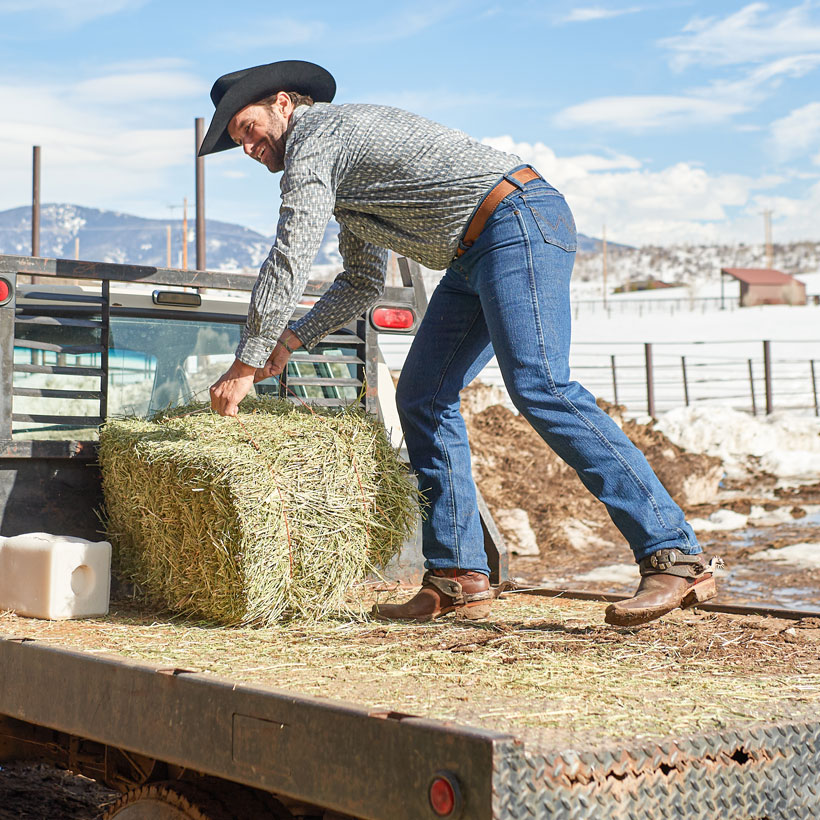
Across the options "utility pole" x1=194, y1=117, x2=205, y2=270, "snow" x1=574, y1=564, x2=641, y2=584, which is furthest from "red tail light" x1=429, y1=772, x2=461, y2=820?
"utility pole" x1=194, y1=117, x2=205, y2=270

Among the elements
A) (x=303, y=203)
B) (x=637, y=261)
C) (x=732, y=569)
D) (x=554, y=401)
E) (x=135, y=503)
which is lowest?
(x=732, y=569)

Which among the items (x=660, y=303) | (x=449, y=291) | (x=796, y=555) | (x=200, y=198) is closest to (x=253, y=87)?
(x=449, y=291)

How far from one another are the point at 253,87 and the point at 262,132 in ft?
0.47

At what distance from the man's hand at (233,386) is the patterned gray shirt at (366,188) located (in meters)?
0.05

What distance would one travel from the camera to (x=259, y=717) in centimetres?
199

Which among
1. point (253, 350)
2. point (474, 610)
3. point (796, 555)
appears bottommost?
point (796, 555)

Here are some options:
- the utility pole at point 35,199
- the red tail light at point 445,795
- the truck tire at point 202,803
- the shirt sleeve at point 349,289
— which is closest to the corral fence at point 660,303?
the utility pole at point 35,199

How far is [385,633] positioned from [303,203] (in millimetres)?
1314

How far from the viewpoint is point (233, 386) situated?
10.5ft

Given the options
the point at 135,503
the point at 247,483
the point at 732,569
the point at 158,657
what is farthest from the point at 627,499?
the point at 732,569

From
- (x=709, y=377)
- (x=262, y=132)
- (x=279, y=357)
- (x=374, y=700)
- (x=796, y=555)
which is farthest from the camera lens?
(x=709, y=377)

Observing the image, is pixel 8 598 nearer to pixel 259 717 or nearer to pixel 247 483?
pixel 247 483

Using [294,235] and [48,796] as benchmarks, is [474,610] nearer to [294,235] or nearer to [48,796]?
[294,235]

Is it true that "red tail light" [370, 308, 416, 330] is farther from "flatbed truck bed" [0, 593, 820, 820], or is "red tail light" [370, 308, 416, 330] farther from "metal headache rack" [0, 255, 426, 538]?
"flatbed truck bed" [0, 593, 820, 820]
